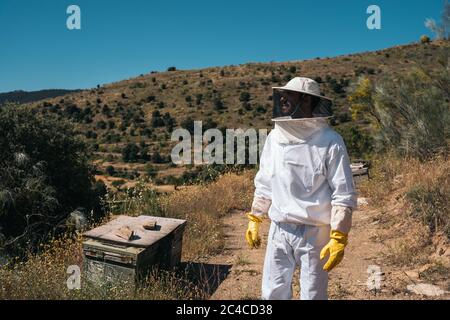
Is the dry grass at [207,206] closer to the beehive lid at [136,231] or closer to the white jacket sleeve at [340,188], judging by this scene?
the beehive lid at [136,231]

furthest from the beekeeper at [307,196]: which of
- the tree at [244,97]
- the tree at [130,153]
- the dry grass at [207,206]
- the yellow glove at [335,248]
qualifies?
the tree at [244,97]

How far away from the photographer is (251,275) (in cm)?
586

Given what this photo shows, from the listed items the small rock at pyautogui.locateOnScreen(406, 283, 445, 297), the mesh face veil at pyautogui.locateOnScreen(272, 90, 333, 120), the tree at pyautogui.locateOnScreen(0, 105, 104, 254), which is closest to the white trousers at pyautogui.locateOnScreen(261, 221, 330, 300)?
the mesh face veil at pyautogui.locateOnScreen(272, 90, 333, 120)

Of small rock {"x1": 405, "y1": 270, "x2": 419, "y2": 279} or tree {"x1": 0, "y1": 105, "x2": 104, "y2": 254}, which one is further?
tree {"x1": 0, "y1": 105, "x2": 104, "y2": 254}

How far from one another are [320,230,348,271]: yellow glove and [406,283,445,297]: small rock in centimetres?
228

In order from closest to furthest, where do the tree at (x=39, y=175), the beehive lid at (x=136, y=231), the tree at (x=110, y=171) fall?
the beehive lid at (x=136, y=231) < the tree at (x=39, y=175) < the tree at (x=110, y=171)

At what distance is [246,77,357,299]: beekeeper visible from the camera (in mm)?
3221

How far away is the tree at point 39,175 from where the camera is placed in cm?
915

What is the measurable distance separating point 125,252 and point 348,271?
3122mm

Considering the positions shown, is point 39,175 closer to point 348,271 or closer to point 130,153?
point 348,271

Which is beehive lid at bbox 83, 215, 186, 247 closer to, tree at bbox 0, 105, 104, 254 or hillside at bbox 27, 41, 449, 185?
tree at bbox 0, 105, 104, 254

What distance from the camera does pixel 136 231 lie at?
16.7 feet
